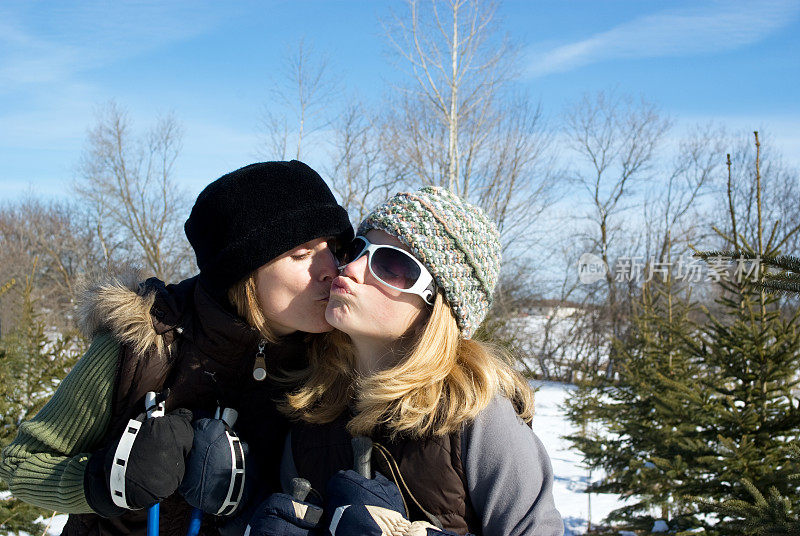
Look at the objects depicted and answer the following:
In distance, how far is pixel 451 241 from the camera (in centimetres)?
179

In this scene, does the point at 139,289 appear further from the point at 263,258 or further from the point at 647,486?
the point at 647,486

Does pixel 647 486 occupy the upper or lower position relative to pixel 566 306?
upper

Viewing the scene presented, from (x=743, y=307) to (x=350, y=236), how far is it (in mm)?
4407

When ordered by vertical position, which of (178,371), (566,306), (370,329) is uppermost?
(370,329)

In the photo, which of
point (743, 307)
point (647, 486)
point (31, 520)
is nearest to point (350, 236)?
point (31, 520)

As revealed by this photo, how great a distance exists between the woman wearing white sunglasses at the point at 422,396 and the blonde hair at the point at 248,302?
0.26m

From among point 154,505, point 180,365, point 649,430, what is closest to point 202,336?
point 180,365

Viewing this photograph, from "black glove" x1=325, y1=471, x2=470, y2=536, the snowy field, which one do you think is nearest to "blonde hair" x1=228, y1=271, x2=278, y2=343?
"black glove" x1=325, y1=471, x2=470, y2=536

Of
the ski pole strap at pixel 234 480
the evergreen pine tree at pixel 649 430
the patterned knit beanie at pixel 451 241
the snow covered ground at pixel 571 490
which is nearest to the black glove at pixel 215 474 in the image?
the ski pole strap at pixel 234 480

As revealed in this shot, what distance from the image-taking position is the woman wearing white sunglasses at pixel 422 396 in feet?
5.14

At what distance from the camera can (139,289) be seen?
6.59 ft

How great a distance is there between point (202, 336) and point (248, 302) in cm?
19

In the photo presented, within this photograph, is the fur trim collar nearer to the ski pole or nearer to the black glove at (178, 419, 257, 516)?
the ski pole

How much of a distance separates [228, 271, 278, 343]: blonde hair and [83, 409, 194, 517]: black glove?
38 cm
